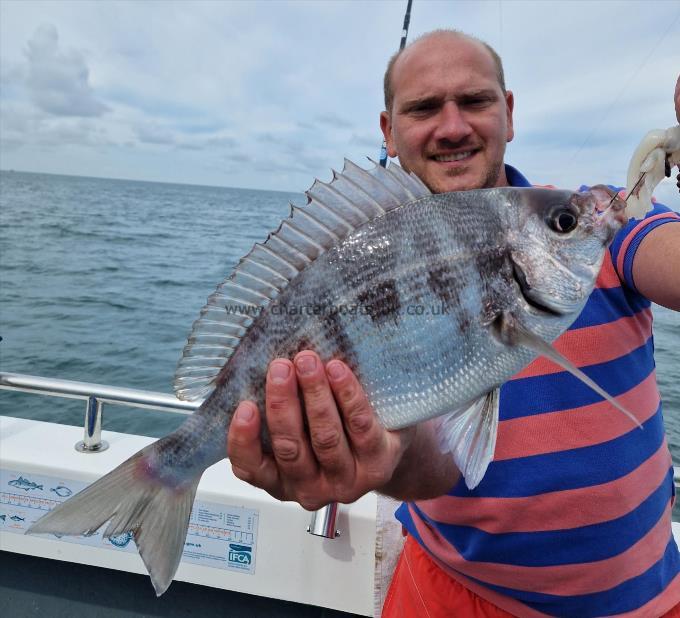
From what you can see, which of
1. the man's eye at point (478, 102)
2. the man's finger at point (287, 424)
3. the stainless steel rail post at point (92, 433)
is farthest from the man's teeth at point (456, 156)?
the stainless steel rail post at point (92, 433)

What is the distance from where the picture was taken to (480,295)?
1462 millimetres

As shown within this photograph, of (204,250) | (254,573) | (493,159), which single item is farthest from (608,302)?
(204,250)

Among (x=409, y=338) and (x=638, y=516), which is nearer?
(x=409, y=338)

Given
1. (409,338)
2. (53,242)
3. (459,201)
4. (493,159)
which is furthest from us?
(53,242)

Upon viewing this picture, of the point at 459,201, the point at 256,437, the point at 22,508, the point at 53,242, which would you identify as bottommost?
the point at 22,508

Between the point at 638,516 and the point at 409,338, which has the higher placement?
the point at 409,338

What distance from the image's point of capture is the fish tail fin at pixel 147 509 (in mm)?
1505

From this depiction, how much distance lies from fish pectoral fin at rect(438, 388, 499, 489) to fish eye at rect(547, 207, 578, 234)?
505 millimetres

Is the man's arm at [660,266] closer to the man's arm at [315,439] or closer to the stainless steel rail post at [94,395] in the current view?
the man's arm at [315,439]

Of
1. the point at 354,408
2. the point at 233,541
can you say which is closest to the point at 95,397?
the point at 233,541

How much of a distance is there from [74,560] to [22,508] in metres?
0.41

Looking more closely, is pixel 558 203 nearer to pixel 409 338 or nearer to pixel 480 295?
pixel 480 295

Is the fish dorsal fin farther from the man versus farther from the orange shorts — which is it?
the orange shorts

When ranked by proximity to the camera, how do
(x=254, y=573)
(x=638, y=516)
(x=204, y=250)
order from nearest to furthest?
(x=638, y=516) → (x=254, y=573) → (x=204, y=250)
